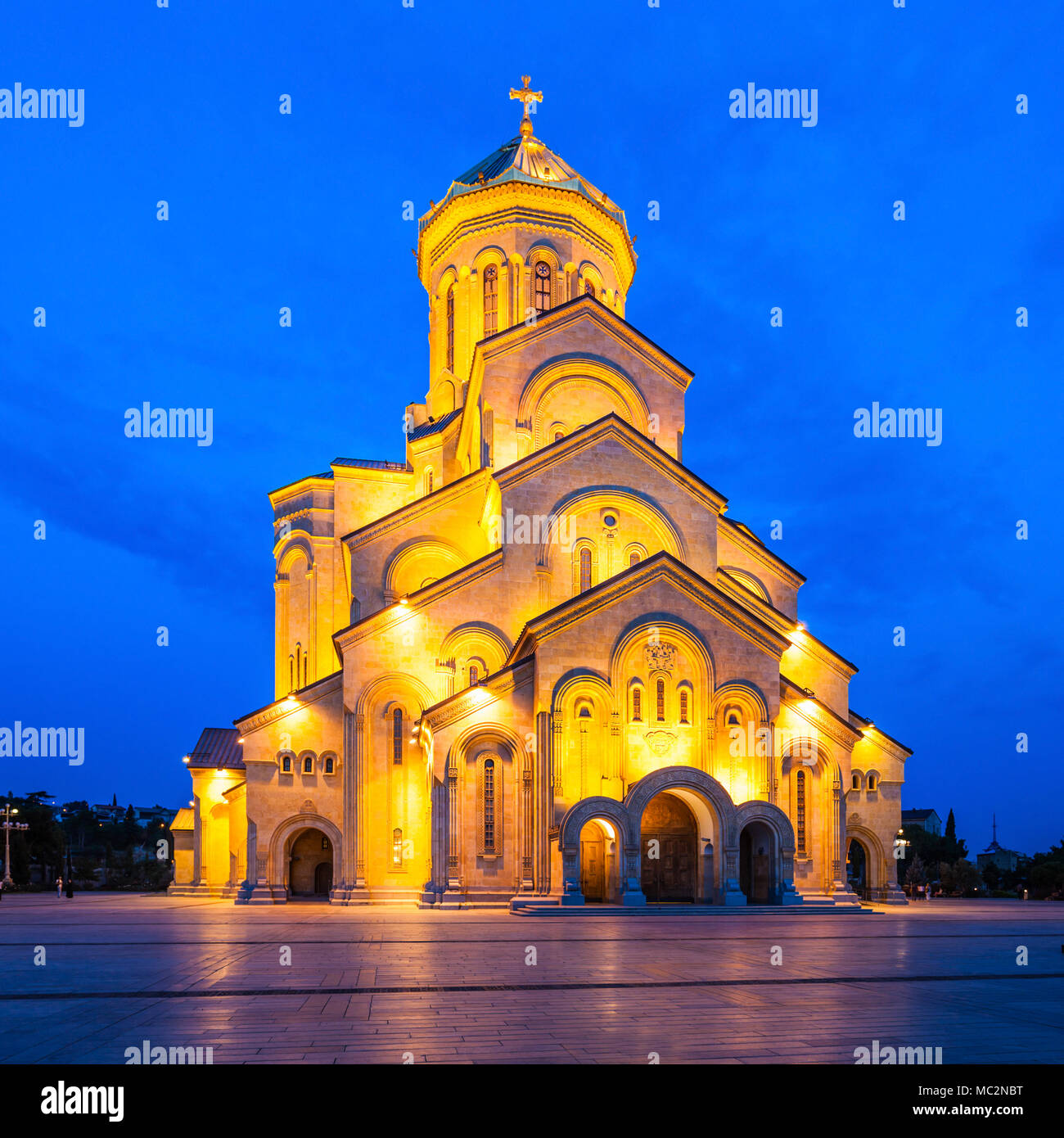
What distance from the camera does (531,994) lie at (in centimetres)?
1140

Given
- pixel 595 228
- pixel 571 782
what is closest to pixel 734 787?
pixel 571 782

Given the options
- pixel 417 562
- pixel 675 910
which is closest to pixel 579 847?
pixel 675 910

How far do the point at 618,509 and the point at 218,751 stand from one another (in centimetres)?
2270

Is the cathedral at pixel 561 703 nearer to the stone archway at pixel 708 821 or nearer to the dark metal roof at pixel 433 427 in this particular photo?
the stone archway at pixel 708 821

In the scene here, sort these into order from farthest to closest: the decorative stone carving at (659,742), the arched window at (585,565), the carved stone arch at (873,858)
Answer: the carved stone arch at (873,858) → the arched window at (585,565) → the decorative stone carving at (659,742)

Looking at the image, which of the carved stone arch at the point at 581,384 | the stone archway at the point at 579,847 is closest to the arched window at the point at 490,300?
the carved stone arch at the point at 581,384

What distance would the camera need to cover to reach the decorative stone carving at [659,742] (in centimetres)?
3091

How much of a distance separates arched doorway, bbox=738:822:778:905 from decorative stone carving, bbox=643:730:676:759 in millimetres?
3464

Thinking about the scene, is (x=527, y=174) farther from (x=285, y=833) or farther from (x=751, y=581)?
(x=285, y=833)

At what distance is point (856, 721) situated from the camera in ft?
126

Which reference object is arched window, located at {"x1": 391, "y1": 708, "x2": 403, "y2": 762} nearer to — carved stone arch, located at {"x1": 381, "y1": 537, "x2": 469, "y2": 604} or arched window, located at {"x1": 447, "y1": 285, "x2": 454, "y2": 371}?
carved stone arch, located at {"x1": 381, "y1": 537, "x2": 469, "y2": 604}

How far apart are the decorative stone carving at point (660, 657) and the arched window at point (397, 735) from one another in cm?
879

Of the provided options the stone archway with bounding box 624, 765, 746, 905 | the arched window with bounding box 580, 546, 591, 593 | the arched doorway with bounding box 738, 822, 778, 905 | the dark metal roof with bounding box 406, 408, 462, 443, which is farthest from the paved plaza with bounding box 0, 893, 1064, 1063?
the dark metal roof with bounding box 406, 408, 462, 443
